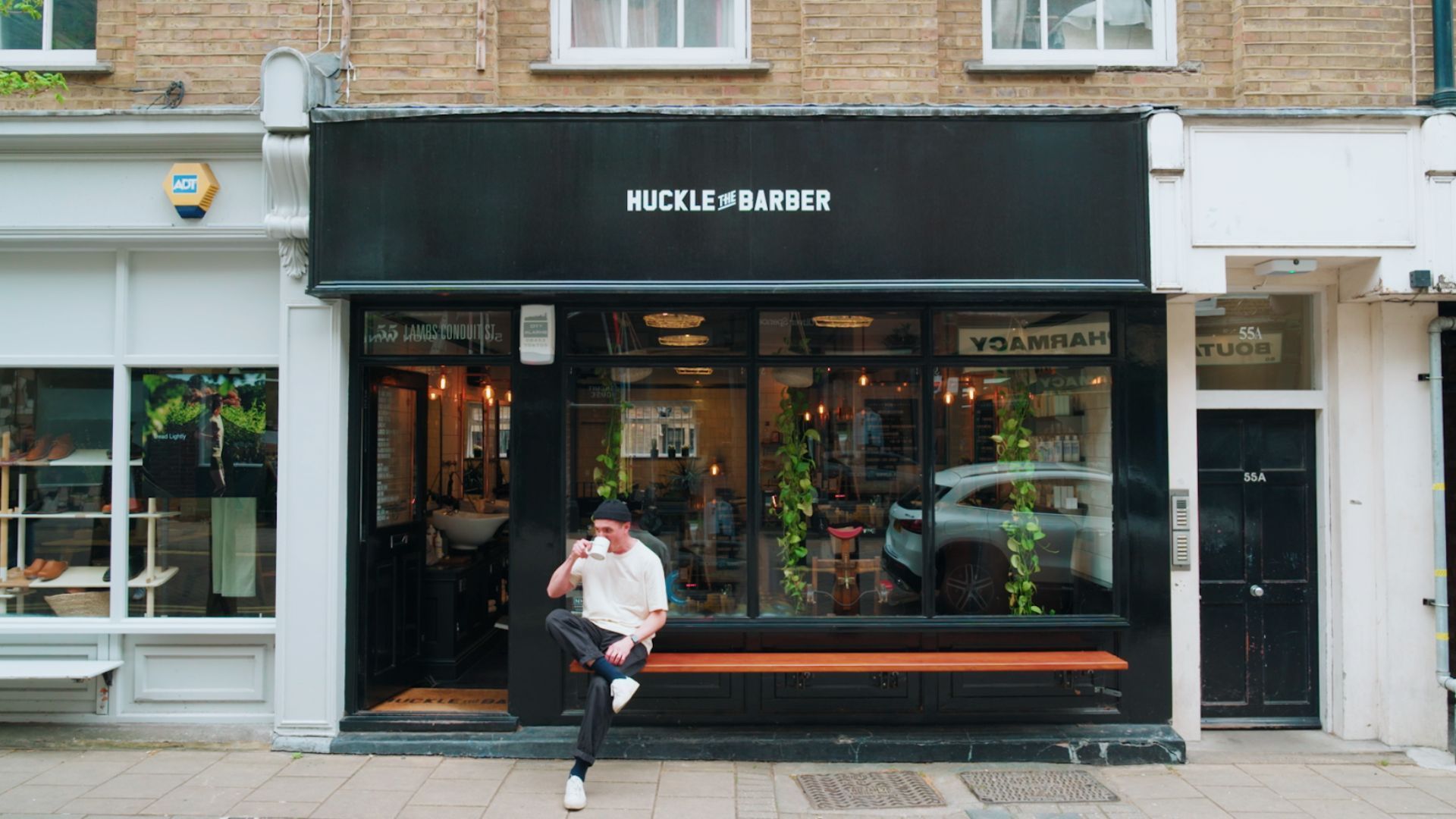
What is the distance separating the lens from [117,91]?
6.28 meters

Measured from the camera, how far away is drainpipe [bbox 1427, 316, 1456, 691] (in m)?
6.00

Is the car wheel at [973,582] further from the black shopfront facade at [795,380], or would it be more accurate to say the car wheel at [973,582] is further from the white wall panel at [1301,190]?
the white wall panel at [1301,190]


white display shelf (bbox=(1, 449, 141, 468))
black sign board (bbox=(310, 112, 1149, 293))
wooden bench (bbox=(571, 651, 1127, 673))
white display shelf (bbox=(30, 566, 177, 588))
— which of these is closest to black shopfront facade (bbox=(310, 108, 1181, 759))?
black sign board (bbox=(310, 112, 1149, 293))

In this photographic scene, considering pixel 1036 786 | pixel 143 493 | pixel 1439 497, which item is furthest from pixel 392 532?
pixel 1439 497

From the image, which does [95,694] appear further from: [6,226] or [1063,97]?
[1063,97]

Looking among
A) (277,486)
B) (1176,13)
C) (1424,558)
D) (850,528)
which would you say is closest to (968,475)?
(850,528)

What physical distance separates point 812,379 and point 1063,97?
2.67 metres

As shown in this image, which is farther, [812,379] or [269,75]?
[812,379]

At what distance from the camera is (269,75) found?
5812 millimetres

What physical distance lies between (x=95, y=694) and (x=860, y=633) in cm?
541

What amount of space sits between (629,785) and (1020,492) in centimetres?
338

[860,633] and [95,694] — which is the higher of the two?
[860,633]

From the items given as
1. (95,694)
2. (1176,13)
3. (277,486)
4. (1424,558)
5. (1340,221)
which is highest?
(1176,13)

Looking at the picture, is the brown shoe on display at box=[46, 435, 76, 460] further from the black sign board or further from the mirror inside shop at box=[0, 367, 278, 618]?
the black sign board
